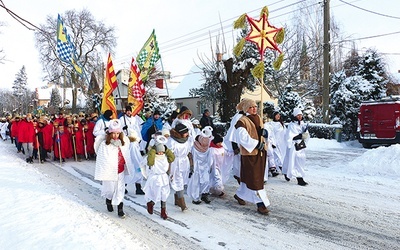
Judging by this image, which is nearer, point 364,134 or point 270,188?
point 270,188

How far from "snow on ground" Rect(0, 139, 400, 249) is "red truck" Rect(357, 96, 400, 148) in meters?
5.57

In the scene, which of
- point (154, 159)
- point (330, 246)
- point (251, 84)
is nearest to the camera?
point (330, 246)

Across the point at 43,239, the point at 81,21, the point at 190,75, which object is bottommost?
the point at 43,239

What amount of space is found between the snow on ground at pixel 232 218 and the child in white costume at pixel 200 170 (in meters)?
0.24

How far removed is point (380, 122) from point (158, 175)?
38.0 ft

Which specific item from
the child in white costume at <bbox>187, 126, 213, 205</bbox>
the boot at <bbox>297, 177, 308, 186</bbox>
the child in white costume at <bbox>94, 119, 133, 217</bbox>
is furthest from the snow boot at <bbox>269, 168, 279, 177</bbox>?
the child in white costume at <bbox>94, 119, 133, 217</bbox>

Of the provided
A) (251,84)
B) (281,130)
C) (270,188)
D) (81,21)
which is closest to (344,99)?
(251,84)

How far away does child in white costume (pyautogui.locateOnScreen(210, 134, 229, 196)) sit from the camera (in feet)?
23.1

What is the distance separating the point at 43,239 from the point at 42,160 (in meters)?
9.41

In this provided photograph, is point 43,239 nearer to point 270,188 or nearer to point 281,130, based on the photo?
point 270,188

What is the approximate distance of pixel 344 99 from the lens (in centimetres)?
1792

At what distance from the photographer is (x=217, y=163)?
7.07 metres

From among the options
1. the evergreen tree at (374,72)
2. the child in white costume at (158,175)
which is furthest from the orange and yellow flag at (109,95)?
the evergreen tree at (374,72)

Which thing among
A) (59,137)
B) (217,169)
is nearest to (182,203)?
(217,169)
